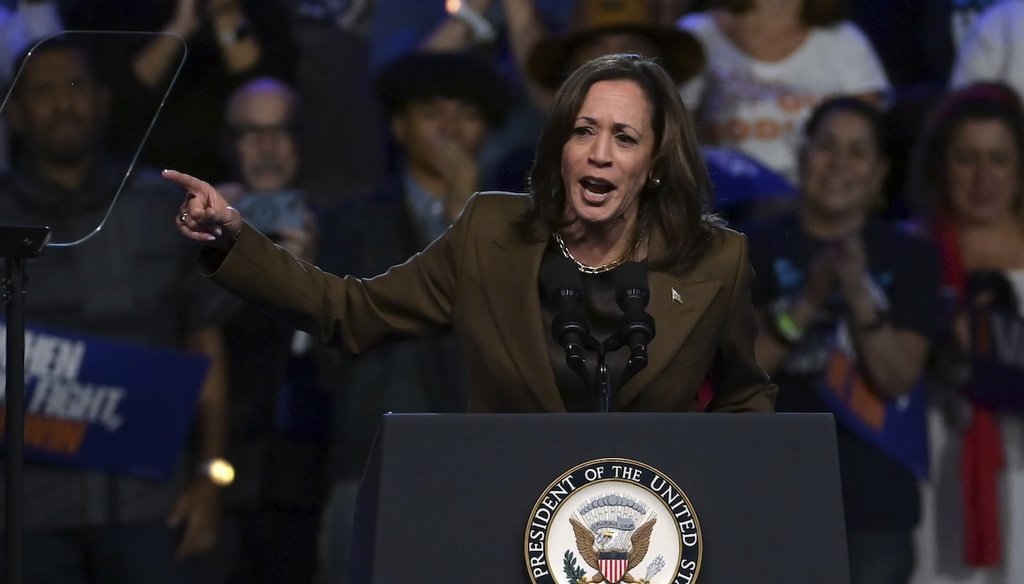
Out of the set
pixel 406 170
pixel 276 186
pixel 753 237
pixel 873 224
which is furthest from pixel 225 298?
pixel 873 224

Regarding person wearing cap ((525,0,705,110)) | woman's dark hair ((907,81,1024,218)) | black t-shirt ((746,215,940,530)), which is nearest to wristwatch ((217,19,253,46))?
person wearing cap ((525,0,705,110))

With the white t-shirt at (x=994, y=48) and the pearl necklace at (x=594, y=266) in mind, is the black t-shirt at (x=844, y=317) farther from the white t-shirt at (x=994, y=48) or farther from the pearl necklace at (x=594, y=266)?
the pearl necklace at (x=594, y=266)

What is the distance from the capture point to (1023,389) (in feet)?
16.0

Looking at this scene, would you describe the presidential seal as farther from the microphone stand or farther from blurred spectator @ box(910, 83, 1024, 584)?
blurred spectator @ box(910, 83, 1024, 584)

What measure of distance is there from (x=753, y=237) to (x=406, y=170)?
40.7 inches

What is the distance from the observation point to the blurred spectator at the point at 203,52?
4.62 metres

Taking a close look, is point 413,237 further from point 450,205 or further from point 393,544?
point 393,544

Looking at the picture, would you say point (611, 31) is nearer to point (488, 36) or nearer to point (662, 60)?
point (662, 60)

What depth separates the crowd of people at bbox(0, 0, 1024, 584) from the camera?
450 centimetres

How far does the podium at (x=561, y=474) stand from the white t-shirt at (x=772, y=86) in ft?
9.53

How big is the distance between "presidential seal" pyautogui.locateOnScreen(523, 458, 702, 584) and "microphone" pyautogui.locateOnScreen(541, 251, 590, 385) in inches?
9.6

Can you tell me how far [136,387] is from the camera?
452 cm

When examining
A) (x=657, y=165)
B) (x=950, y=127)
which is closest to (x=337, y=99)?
(x=950, y=127)

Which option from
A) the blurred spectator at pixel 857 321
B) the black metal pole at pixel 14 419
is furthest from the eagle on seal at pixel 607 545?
the blurred spectator at pixel 857 321
